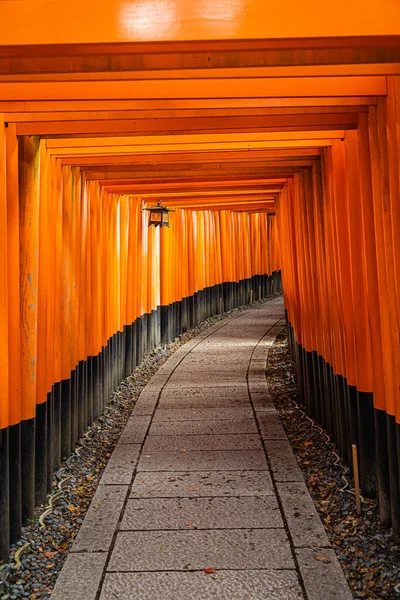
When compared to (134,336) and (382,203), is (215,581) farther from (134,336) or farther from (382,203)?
(134,336)

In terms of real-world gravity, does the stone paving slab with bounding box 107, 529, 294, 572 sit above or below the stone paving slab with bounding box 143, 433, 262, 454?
below

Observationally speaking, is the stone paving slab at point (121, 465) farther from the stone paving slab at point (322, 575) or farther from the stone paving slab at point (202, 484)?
the stone paving slab at point (322, 575)

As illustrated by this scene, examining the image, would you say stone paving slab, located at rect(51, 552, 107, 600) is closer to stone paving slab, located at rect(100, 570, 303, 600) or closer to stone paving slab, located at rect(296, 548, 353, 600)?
stone paving slab, located at rect(100, 570, 303, 600)

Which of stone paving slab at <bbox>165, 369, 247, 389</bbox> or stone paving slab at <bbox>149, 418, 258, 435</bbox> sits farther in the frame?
stone paving slab at <bbox>165, 369, 247, 389</bbox>

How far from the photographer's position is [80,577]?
3.84m

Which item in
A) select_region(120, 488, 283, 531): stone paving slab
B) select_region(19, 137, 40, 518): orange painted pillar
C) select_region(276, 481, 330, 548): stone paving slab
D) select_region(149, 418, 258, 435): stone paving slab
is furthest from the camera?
select_region(149, 418, 258, 435): stone paving slab

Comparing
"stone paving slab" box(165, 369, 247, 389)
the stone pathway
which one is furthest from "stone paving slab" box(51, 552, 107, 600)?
"stone paving slab" box(165, 369, 247, 389)

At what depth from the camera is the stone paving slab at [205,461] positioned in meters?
5.80

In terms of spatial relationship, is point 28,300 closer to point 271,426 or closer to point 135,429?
point 135,429

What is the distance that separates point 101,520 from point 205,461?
152cm

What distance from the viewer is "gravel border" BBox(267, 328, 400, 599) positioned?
382 cm

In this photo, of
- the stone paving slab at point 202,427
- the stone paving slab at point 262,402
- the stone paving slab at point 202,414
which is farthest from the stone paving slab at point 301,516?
the stone paving slab at point 262,402

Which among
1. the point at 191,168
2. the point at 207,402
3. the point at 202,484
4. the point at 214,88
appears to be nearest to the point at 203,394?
the point at 207,402

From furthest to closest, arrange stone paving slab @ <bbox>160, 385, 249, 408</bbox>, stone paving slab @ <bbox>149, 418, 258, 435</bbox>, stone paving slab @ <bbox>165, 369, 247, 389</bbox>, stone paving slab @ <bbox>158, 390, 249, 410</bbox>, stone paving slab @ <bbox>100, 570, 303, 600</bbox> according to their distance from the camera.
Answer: stone paving slab @ <bbox>165, 369, 247, 389</bbox>, stone paving slab @ <bbox>160, 385, 249, 408</bbox>, stone paving slab @ <bbox>158, 390, 249, 410</bbox>, stone paving slab @ <bbox>149, 418, 258, 435</bbox>, stone paving slab @ <bbox>100, 570, 303, 600</bbox>
